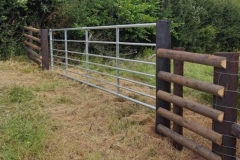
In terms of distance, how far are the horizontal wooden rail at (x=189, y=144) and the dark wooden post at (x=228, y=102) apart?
0.09 m

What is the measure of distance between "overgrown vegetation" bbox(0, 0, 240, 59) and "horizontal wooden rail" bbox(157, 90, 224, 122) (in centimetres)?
630

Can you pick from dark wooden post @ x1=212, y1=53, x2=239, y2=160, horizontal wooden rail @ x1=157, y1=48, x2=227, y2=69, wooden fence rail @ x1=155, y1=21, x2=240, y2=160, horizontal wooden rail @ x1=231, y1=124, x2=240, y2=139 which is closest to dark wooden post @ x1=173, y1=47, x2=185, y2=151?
wooden fence rail @ x1=155, y1=21, x2=240, y2=160

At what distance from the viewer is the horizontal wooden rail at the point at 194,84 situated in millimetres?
2537

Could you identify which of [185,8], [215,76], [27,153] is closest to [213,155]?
[215,76]

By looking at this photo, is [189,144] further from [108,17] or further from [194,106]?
[108,17]

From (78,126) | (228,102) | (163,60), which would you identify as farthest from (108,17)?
(228,102)

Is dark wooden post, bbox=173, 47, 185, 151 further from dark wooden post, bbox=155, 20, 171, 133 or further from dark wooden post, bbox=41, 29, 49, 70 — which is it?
dark wooden post, bbox=41, 29, 49, 70

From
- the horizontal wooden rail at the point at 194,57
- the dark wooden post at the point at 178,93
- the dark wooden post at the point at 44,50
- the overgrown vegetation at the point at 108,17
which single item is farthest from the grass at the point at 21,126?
the overgrown vegetation at the point at 108,17

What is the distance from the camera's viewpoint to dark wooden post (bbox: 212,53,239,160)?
2498 millimetres

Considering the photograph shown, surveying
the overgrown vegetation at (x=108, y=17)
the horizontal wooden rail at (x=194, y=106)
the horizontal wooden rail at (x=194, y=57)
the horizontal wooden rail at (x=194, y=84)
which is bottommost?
the horizontal wooden rail at (x=194, y=106)

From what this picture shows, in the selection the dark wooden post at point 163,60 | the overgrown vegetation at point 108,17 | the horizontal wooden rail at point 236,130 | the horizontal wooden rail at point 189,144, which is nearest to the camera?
the horizontal wooden rail at point 236,130

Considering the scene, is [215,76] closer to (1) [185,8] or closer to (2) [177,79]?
(2) [177,79]

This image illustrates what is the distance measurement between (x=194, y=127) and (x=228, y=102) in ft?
1.55

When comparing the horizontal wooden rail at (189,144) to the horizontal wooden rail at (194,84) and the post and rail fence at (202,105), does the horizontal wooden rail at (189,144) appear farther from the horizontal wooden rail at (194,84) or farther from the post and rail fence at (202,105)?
the horizontal wooden rail at (194,84)
